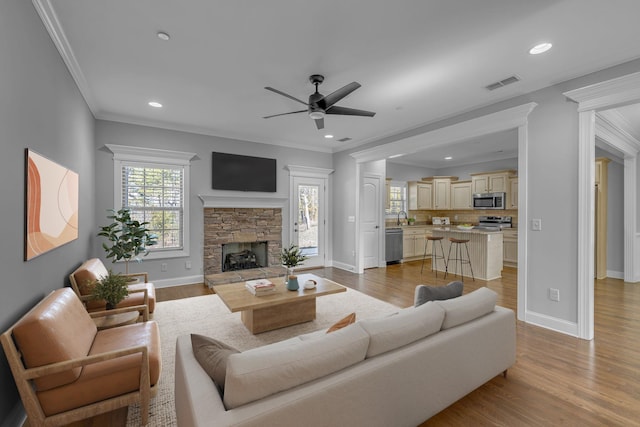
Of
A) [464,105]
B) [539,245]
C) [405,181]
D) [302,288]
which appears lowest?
[302,288]

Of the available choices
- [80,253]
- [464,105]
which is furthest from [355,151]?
[80,253]

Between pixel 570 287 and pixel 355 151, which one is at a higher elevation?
pixel 355 151

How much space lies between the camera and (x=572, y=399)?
2.03m

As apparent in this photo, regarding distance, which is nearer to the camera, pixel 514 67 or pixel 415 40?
pixel 415 40

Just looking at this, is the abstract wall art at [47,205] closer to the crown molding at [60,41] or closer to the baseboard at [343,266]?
the crown molding at [60,41]

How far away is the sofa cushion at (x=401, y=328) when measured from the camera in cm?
153

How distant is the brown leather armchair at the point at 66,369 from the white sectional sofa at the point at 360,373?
0.38 m

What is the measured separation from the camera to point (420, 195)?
853cm

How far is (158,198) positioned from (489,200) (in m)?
7.59

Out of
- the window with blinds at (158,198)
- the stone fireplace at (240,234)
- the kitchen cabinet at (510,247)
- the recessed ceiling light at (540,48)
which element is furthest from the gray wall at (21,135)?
the kitchen cabinet at (510,247)

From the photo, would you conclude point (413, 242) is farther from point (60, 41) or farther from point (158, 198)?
point (60, 41)

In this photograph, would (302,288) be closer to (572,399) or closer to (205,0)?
(572,399)

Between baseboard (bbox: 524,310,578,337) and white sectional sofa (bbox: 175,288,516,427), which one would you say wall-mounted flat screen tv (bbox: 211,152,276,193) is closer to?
white sectional sofa (bbox: 175,288,516,427)

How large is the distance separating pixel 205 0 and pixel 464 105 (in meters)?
3.39
